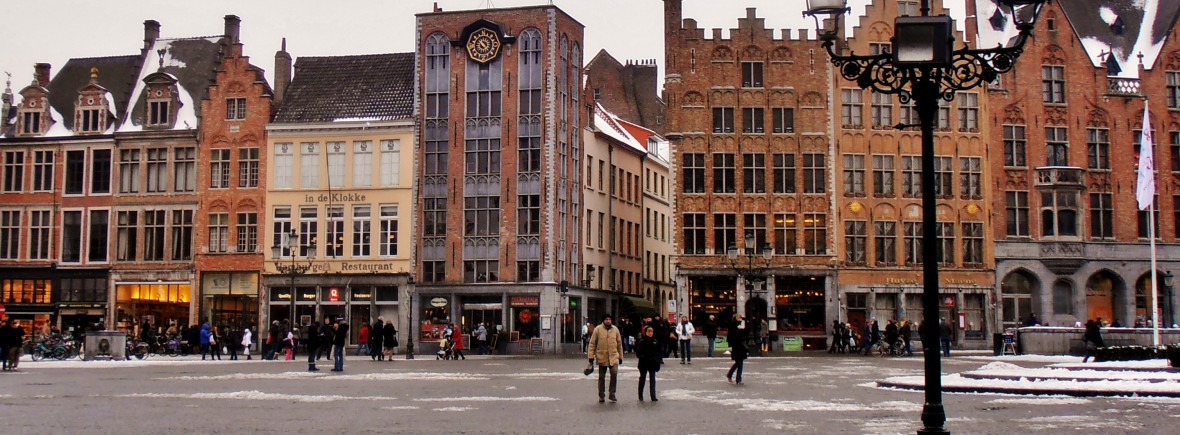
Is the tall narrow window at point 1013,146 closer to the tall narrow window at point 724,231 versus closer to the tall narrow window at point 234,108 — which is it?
the tall narrow window at point 724,231

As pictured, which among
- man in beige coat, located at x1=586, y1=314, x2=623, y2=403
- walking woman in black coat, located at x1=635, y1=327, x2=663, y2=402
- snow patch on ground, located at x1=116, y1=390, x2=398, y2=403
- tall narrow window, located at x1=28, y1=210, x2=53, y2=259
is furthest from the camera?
tall narrow window, located at x1=28, y1=210, x2=53, y2=259

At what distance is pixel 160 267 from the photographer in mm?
58344

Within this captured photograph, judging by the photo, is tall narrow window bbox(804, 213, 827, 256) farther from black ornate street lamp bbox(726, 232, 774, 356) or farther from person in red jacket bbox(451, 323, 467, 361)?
person in red jacket bbox(451, 323, 467, 361)

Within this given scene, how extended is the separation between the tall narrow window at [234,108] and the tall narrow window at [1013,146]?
3467 cm

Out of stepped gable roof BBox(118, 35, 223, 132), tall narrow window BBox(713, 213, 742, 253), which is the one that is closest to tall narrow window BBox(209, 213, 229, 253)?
stepped gable roof BBox(118, 35, 223, 132)

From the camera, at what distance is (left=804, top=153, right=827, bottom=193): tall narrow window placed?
57.7 m

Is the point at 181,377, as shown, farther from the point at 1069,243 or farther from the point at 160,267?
the point at 1069,243

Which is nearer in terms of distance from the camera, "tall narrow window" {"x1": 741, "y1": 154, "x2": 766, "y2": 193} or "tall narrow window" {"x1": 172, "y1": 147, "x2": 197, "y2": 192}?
"tall narrow window" {"x1": 741, "y1": 154, "x2": 766, "y2": 193}

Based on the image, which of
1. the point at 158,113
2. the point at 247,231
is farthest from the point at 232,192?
the point at 158,113

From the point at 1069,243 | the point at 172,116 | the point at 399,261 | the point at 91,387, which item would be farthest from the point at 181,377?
the point at 1069,243

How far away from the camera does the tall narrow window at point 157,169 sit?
5912 cm

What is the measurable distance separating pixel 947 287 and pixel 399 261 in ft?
79.7

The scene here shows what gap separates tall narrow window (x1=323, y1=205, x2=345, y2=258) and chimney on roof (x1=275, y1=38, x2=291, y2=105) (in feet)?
20.3

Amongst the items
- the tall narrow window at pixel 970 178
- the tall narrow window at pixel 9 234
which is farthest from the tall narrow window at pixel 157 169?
the tall narrow window at pixel 970 178
